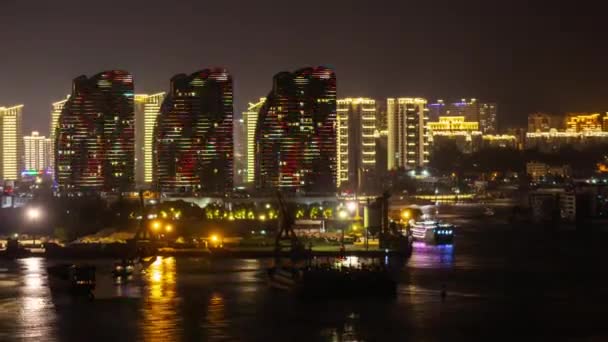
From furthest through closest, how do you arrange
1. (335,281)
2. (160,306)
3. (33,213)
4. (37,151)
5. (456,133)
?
(456,133) → (37,151) → (33,213) → (335,281) → (160,306)

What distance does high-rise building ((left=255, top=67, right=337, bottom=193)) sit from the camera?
43125 millimetres

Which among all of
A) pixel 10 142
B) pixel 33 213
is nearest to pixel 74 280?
pixel 33 213

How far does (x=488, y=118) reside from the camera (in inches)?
3499

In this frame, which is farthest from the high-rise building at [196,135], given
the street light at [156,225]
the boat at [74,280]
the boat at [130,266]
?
the boat at [74,280]

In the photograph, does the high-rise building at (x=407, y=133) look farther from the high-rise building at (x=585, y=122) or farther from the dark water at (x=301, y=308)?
the dark water at (x=301, y=308)

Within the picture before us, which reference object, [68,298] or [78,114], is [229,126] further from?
[68,298]

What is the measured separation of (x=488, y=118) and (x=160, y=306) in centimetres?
7436

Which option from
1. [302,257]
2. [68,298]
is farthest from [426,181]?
[68,298]

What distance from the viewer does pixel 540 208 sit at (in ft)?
147

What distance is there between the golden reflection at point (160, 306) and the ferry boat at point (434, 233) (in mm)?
9000

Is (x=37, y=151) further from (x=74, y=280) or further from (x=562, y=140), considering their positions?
(x=74, y=280)

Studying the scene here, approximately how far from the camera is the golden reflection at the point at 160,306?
14.0 m

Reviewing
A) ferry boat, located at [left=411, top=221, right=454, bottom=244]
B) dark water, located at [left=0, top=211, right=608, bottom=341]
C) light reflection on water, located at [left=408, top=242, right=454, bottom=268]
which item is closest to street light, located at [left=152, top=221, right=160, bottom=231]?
light reflection on water, located at [left=408, top=242, right=454, bottom=268]

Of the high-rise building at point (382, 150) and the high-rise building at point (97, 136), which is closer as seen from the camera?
the high-rise building at point (97, 136)
